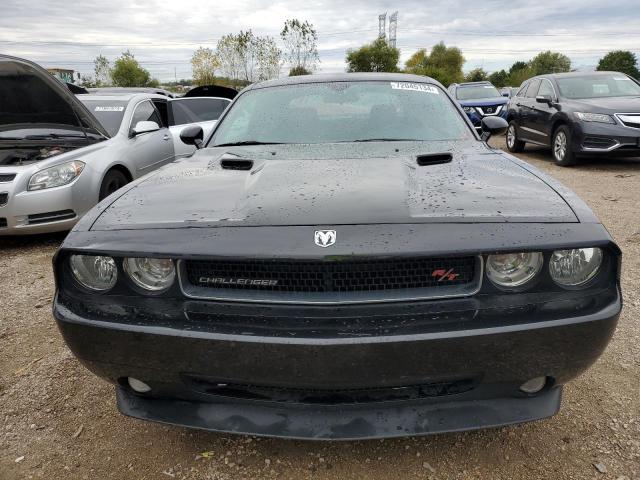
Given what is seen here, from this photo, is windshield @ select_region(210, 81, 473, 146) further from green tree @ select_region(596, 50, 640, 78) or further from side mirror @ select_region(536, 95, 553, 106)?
green tree @ select_region(596, 50, 640, 78)

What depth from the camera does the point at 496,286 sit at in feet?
5.34

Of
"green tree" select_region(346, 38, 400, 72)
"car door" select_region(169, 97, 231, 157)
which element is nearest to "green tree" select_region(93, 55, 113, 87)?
"green tree" select_region(346, 38, 400, 72)

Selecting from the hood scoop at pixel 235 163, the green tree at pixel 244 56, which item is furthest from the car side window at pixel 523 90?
the green tree at pixel 244 56

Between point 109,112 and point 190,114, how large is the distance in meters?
1.84

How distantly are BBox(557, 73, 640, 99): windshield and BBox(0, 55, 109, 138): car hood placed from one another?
791cm

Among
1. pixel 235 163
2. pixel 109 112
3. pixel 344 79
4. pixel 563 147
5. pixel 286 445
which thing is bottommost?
pixel 286 445

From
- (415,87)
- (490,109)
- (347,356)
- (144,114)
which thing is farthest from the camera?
(490,109)

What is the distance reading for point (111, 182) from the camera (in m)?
5.34

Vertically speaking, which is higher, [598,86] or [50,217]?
[598,86]

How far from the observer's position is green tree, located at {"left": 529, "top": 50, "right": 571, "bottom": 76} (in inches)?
2771

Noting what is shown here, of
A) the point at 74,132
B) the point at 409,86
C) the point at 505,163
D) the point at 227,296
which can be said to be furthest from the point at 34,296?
the point at 505,163

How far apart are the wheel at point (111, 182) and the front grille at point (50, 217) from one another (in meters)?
0.37

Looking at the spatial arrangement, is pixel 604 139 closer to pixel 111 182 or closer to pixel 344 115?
pixel 344 115

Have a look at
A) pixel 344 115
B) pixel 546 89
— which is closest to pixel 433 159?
pixel 344 115
